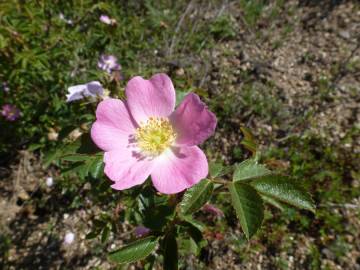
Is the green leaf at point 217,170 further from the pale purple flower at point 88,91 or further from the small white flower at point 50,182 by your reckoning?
the small white flower at point 50,182

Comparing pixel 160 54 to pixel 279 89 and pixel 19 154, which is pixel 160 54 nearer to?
pixel 279 89

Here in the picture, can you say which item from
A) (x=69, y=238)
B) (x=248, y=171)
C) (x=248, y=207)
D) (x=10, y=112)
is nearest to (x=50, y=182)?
(x=69, y=238)

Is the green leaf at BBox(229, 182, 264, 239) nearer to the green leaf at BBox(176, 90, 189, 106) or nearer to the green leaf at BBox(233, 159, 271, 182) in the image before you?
the green leaf at BBox(233, 159, 271, 182)

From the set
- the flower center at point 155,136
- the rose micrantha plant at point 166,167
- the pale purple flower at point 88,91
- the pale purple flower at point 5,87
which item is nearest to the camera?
the rose micrantha plant at point 166,167

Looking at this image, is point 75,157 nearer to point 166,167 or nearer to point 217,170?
point 166,167

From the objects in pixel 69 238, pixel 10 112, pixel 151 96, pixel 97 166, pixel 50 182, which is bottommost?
pixel 69 238

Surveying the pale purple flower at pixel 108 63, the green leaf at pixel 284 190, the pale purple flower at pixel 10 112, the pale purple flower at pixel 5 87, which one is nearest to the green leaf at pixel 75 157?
the green leaf at pixel 284 190
